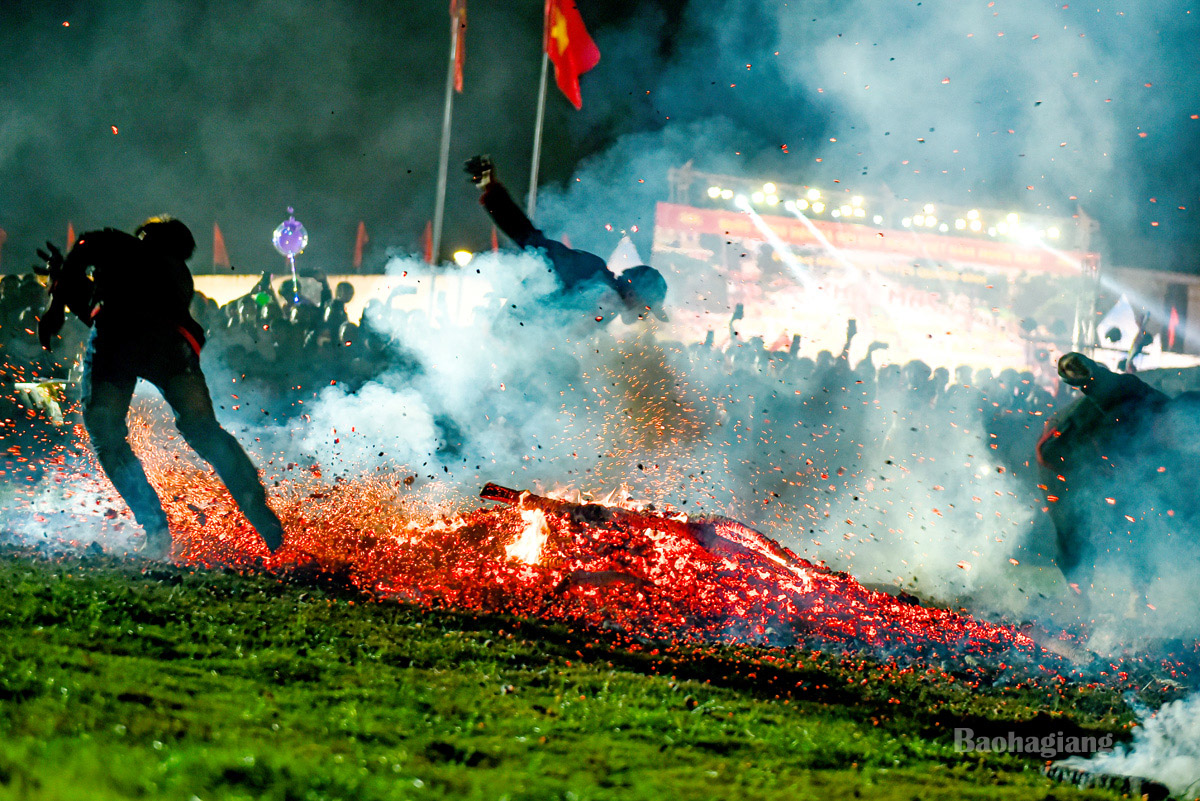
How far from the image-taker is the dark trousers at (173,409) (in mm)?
5527

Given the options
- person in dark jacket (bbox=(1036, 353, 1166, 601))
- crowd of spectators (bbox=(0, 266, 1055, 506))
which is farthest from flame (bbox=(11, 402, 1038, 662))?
crowd of spectators (bbox=(0, 266, 1055, 506))

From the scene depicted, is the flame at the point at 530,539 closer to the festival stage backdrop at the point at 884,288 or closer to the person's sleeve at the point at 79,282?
the person's sleeve at the point at 79,282

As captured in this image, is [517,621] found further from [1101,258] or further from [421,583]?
[1101,258]

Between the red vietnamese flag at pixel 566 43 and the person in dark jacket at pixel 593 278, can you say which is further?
the red vietnamese flag at pixel 566 43

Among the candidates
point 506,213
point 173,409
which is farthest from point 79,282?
point 506,213

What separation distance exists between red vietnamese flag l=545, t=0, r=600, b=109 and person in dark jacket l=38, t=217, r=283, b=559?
9.46m

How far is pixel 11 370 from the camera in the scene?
9.95 meters

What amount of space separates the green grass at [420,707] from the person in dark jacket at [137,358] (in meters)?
0.70

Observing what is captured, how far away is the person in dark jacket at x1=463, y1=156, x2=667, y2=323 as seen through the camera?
7.61 metres

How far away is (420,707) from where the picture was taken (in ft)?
10.6

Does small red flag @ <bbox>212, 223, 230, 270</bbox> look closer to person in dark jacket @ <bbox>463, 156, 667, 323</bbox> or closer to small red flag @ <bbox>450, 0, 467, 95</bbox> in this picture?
small red flag @ <bbox>450, 0, 467, 95</bbox>

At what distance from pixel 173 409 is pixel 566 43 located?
10678 mm

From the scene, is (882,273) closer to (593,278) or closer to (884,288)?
(884,288)

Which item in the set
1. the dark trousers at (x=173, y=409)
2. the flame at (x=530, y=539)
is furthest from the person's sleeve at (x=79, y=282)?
the flame at (x=530, y=539)
